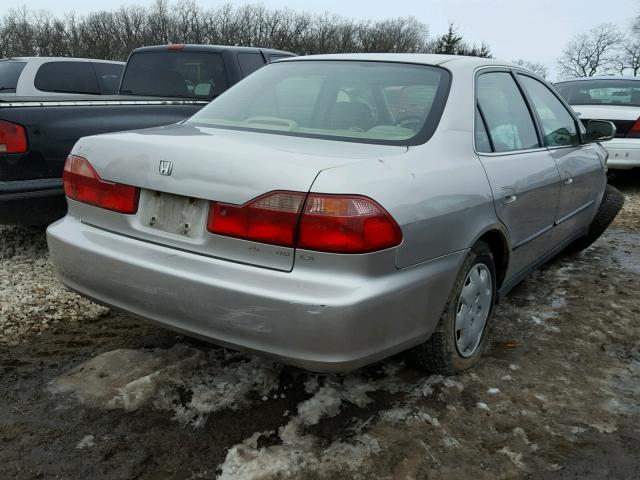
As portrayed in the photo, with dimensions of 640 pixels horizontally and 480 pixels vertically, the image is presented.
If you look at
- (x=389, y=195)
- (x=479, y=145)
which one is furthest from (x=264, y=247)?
(x=479, y=145)

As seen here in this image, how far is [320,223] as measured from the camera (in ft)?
6.38

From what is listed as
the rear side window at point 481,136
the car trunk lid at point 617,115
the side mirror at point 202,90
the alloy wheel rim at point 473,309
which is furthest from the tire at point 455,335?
the car trunk lid at point 617,115

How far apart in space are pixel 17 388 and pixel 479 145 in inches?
96.6

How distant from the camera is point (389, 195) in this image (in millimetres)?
2031

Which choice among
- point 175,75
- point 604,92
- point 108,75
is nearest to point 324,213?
point 175,75

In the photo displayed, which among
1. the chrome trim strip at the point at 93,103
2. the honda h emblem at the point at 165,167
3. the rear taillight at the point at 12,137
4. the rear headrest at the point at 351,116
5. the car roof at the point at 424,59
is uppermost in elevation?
the car roof at the point at 424,59

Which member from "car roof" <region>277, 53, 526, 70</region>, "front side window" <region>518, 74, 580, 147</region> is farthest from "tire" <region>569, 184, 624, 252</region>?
"car roof" <region>277, 53, 526, 70</region>

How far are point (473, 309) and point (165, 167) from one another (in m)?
1.59

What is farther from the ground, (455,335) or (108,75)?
(108,75)

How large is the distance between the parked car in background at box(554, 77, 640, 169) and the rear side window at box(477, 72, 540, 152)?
13.5 ft

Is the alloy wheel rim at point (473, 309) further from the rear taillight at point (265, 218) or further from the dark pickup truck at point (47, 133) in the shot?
the dark pickup truck at point (47, 133)

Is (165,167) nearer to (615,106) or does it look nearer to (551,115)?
(551,115)

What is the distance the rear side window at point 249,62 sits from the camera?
5.44 m

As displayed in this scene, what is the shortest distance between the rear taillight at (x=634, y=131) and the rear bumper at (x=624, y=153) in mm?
61
